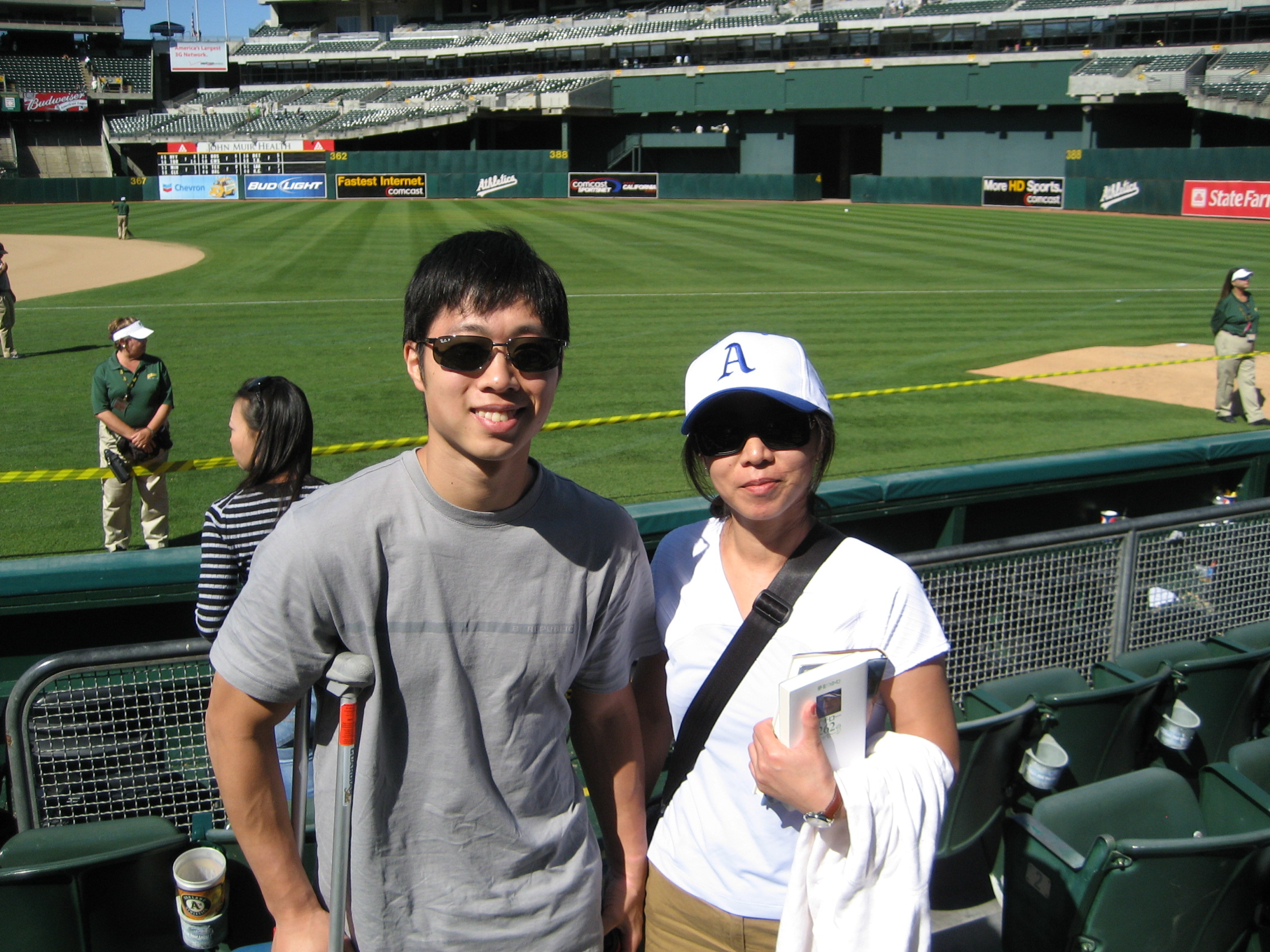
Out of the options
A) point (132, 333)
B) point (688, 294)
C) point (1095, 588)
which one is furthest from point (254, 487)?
point (688, 294)

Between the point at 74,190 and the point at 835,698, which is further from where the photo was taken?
the point at 74,190

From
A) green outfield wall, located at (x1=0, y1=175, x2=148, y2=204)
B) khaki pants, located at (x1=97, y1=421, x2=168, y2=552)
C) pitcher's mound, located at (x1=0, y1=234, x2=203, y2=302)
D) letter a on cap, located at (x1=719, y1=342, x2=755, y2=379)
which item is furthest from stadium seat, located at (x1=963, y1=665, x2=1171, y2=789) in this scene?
green outfield wall, located at (x1=0, y1=175, x2=148, y2=204)

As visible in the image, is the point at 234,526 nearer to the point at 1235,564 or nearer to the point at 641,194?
the point at 1235,564

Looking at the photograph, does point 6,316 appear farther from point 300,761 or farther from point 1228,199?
point 1228,199

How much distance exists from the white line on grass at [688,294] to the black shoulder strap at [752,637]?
56.3ft

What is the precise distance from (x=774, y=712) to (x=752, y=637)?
0.54ft

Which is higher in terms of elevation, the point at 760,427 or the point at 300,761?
the point at 760,427

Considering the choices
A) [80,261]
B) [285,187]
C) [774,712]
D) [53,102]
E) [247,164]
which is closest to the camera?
[774,712]

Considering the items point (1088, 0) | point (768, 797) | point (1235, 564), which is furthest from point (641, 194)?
point (768, 797)

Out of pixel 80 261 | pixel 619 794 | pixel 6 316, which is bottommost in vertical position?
pixel 619 794

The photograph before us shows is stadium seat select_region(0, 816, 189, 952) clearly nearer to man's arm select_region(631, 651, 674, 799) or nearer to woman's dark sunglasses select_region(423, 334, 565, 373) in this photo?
man's arm select_region(631, 651, 674, 799)

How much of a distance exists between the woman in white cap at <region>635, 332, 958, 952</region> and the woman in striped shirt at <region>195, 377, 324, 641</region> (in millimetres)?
1786

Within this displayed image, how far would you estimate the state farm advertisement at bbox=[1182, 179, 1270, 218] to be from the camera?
34156 millimetres

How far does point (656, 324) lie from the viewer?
17062mm
